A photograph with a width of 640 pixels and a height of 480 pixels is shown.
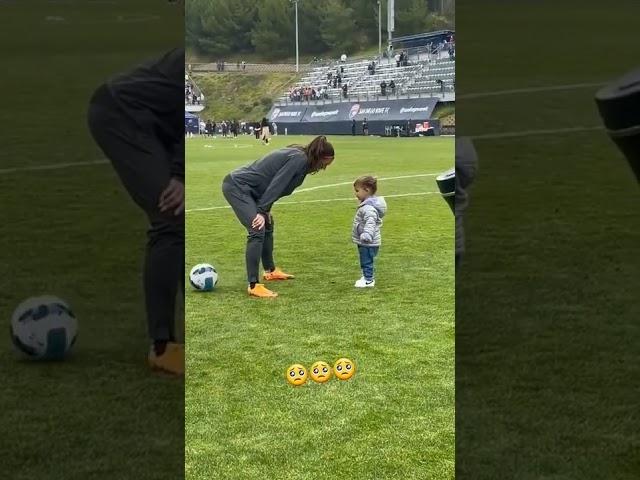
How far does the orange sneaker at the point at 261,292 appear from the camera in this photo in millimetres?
2523

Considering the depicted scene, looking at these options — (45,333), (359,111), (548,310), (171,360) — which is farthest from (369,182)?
(548,310)

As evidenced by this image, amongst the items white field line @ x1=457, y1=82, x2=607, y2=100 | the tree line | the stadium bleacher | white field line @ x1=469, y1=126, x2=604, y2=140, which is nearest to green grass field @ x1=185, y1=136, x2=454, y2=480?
the stadium bleacher

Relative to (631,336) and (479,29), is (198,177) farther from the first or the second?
(479,29)

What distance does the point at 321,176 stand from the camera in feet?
7.29

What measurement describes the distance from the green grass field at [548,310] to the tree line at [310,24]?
0.13m

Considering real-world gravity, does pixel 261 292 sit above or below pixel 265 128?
below

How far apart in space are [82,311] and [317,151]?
2113 millimetres

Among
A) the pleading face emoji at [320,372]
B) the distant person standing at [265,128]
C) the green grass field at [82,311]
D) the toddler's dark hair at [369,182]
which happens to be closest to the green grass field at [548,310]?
the toddler's dark hair at [369,182]

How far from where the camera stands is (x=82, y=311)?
13.0 feet

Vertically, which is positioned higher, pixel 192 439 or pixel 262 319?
pixel 262 319

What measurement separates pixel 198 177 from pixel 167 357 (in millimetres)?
540

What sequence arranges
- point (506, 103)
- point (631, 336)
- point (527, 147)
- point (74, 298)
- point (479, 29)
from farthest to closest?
1. point (479, 29)
2. point (506, 103)
3. point (527, 147)
4. point (74, 298)
5. point (631, 336)

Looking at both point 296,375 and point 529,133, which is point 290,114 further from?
point 529,133

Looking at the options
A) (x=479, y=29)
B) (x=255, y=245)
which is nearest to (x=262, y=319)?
(x=255, y=245)
